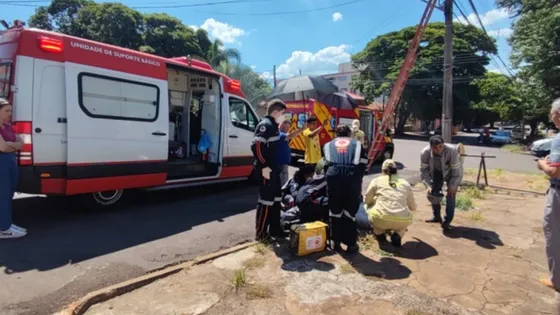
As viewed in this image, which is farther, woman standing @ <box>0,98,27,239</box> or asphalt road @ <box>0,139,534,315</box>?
woman standing @ <box>0,98,27,239</box>

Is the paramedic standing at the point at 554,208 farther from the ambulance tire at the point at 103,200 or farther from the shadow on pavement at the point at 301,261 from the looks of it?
the ambulance tire at the point at 103,200

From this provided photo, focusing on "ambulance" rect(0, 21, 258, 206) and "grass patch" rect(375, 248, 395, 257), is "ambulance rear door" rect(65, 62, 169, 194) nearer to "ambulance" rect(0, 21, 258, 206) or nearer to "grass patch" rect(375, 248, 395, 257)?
"ambulance" rect(0, 21, 258, 206)

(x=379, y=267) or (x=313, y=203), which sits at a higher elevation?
(x=313, y=203)

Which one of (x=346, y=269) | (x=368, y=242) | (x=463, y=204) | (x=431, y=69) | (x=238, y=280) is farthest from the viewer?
(x=431, y=69)

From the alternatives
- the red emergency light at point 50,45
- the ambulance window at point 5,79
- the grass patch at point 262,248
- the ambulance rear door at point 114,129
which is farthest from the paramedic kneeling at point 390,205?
the ambulance window at point 5,79

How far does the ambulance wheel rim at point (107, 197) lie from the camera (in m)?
6.06

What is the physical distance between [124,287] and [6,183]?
2342 millimetres

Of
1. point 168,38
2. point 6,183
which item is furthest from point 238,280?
point 168,38

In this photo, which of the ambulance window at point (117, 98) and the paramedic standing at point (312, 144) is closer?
the ambulance window at point (117, 98)

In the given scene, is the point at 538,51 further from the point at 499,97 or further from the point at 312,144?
the point at 312,144

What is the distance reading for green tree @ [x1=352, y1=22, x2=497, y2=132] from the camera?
34.8m

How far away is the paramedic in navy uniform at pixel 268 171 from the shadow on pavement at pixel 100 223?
1300 millimetres

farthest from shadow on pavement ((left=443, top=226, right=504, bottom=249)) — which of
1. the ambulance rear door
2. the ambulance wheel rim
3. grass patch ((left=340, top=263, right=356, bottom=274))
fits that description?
the ambulance wheel rim

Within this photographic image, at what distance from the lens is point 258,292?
353cm
